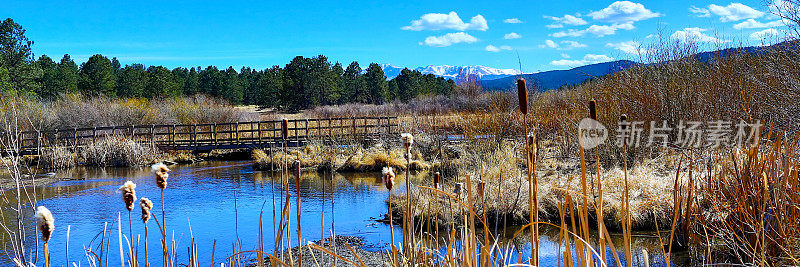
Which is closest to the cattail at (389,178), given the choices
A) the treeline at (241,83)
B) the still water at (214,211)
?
the still water at (214,211)

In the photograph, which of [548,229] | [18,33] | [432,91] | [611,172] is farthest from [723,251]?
[432,91]

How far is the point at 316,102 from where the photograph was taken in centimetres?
4609

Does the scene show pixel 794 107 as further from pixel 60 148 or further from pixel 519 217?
pixel 60 148

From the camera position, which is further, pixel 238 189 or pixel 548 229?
pixel 238 189

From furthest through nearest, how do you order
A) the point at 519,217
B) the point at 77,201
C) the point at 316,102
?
the point at 316,102 < the point at 77,201 < the point at 519,217

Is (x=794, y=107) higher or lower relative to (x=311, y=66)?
lower

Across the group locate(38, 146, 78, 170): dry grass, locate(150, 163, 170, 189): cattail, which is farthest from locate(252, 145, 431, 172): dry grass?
locate(150, 163, 170, 189): cattail

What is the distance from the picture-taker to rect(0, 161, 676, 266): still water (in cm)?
771

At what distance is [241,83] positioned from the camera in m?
60.0

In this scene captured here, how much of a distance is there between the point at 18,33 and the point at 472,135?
2725cm

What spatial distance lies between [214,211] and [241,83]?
2029 inches

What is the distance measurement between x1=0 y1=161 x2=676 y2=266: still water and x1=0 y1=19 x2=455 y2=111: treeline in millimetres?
20234

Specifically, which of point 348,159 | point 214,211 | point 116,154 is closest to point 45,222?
point 214,211

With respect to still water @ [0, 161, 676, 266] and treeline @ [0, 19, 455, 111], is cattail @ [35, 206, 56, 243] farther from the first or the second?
treeline @ [0, 19, 455, 111]
